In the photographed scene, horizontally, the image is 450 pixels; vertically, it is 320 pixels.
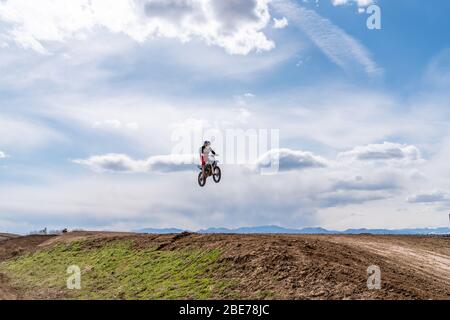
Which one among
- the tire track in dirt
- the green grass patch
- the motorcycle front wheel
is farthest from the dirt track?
the motorcycle front wheel

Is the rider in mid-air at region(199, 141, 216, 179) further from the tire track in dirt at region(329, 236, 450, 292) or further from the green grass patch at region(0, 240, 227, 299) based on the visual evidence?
the tire track in dirt at region(329, 236, 450, 292)

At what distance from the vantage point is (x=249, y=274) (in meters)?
19.4

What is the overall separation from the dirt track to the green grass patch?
0.84 metres

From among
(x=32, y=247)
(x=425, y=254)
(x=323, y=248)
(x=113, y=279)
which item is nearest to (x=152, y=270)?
(x=113, y=279)

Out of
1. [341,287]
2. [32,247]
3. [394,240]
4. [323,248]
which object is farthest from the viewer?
[32,247]

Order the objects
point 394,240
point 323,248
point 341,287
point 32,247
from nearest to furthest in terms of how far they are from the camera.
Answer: point 341,287 → point 323,248 → point 394,240 → point 32,247

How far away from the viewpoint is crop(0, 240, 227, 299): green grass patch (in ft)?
67.3

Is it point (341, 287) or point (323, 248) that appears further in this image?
point (323, 248)

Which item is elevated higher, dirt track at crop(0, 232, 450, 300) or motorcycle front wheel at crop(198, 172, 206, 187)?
motorcycle front wheel at crop(198, 172, 206, 187)

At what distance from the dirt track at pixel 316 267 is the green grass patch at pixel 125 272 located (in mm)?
840

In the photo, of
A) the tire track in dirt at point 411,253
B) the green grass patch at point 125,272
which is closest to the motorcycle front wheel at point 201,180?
the green grass patch at point 125,272
